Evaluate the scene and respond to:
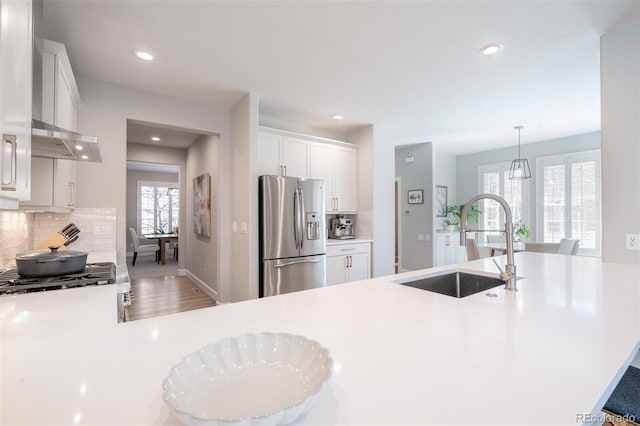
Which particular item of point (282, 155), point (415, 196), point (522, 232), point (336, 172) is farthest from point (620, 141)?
point (522, 232)

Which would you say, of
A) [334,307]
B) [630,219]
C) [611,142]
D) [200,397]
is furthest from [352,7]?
[630,219]

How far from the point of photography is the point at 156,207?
28.7 ft

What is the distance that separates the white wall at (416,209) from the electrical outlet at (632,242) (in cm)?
343

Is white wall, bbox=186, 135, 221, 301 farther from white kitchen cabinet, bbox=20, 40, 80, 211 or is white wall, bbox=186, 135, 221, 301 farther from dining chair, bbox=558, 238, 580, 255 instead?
dining chair, bbox=558, 238, 580, 255

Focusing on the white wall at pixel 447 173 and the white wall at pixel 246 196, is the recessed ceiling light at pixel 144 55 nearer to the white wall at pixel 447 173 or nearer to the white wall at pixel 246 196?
the white wall at pixel 246 196

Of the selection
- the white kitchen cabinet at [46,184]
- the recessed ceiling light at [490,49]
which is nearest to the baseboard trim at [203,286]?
the white kitchen cabinet at [46,184]

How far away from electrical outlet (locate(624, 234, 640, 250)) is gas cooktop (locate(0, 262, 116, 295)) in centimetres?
324

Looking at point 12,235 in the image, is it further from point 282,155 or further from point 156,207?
point 156,207

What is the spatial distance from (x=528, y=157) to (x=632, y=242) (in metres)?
4.50

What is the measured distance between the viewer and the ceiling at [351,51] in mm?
1881

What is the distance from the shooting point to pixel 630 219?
6.42ft

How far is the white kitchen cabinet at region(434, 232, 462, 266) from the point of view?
217 inches

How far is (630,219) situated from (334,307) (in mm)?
2193

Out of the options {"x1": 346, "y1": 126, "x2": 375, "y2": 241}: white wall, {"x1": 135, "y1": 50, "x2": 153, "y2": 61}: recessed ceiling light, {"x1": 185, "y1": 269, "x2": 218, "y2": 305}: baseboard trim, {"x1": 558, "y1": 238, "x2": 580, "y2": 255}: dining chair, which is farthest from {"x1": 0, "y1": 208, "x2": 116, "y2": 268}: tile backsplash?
{"x1": 558, "y1": 238, "x2": 580, "y2": 255}: dining chair
